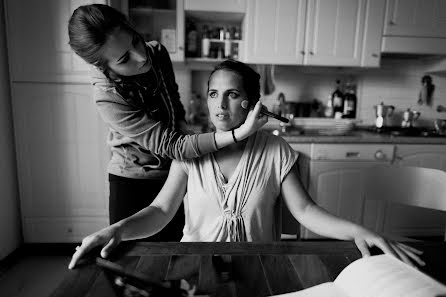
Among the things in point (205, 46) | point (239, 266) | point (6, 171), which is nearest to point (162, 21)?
point (205, 46)

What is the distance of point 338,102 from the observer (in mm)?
2742

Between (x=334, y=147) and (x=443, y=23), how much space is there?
135 cm

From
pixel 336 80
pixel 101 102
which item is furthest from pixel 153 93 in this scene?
A: pixel 336 80

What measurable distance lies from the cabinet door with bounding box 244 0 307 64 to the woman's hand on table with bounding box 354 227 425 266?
1.84 metres

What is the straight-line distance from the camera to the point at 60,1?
2029mm

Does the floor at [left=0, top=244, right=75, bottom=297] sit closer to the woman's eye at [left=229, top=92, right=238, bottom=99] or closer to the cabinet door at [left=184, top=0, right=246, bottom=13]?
the woman's eye at [left=229, top=92, right=238, bottom=99]

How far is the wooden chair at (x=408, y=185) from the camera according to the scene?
1415 mm

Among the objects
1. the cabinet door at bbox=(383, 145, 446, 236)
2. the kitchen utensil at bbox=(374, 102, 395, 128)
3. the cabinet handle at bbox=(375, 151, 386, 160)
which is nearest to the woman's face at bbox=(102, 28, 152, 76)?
the cabinet handle at bbox=(375, 151, 386, 160)

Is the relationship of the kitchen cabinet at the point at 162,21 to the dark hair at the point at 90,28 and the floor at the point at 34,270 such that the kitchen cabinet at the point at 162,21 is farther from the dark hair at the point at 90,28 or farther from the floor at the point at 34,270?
the floor at the point at 34,270

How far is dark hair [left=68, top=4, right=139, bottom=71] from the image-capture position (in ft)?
2.84

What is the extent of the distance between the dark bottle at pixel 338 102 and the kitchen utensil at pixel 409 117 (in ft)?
1.80

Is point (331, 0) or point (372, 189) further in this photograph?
point (331, 0)

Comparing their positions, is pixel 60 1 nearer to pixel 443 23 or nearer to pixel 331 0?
pixel 331 0

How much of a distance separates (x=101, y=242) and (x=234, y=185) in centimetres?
43
